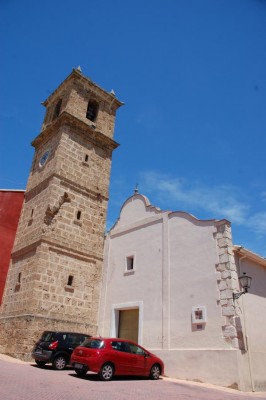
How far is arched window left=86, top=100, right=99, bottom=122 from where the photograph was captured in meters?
21.9

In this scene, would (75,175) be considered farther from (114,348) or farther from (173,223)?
(114,348)

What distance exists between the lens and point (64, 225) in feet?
57.6

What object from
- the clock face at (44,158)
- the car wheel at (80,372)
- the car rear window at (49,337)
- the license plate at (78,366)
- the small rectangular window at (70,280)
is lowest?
the car wheel at (80,372)

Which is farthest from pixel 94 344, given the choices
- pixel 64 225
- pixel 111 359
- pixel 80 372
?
pixel 64 225

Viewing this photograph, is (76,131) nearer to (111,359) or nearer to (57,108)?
(57,108)

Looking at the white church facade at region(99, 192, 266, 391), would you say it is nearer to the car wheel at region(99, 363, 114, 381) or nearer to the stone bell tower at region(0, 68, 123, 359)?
the stone bell tower at region(0, 68, 123, 359)

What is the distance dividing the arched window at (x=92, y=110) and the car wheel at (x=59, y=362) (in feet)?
48.0

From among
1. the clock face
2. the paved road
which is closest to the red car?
the paved road

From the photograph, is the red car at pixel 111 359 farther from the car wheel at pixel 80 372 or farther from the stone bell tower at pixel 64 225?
the stone bell tower at pixel 64 225

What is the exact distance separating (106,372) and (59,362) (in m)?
2.48

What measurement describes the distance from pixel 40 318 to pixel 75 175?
7964 millimetres

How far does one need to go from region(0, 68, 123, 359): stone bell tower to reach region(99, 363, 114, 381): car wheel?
16.3 ft

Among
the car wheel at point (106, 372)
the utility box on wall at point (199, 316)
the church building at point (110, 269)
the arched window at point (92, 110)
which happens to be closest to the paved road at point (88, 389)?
the car wheel at point (106, 372)

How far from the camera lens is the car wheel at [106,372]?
1020 cm
